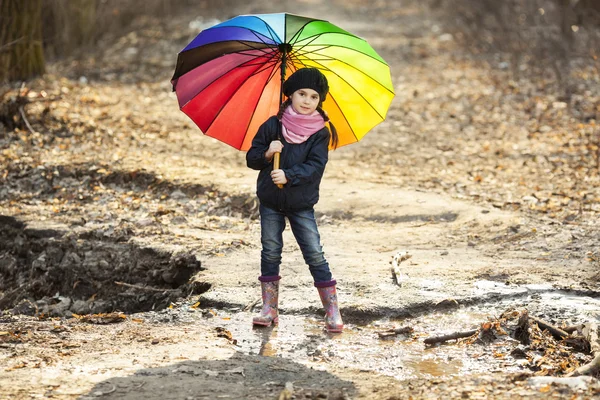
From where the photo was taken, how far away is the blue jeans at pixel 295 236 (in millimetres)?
4680

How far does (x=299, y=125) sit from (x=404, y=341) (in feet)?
4.53

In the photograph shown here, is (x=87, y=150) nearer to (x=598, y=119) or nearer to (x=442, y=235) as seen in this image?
(x=442, y=235)

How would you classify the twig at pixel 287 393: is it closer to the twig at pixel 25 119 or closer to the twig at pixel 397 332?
the twig at pixel 397 332

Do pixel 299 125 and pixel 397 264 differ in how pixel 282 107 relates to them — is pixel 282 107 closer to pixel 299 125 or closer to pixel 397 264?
pixel 299 125

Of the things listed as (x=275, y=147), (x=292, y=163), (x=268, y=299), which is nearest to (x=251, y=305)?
(x=268, y=299)

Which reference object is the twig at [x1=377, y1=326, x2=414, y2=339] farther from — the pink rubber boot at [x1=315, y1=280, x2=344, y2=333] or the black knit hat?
the black knit hat

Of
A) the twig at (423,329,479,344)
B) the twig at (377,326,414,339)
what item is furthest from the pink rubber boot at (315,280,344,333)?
the twig at (423,329,479,344)

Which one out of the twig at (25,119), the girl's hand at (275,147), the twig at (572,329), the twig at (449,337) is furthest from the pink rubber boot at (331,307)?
the twig at (25,119)

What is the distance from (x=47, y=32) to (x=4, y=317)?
33.1 ft

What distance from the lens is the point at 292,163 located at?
454 centimetres

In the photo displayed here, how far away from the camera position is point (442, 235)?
22.1ft

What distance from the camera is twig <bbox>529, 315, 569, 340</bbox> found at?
14.9ft

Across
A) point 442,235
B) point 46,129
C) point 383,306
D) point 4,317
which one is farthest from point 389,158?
point 4,317

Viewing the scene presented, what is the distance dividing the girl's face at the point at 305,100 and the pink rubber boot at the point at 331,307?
1.03 meters
